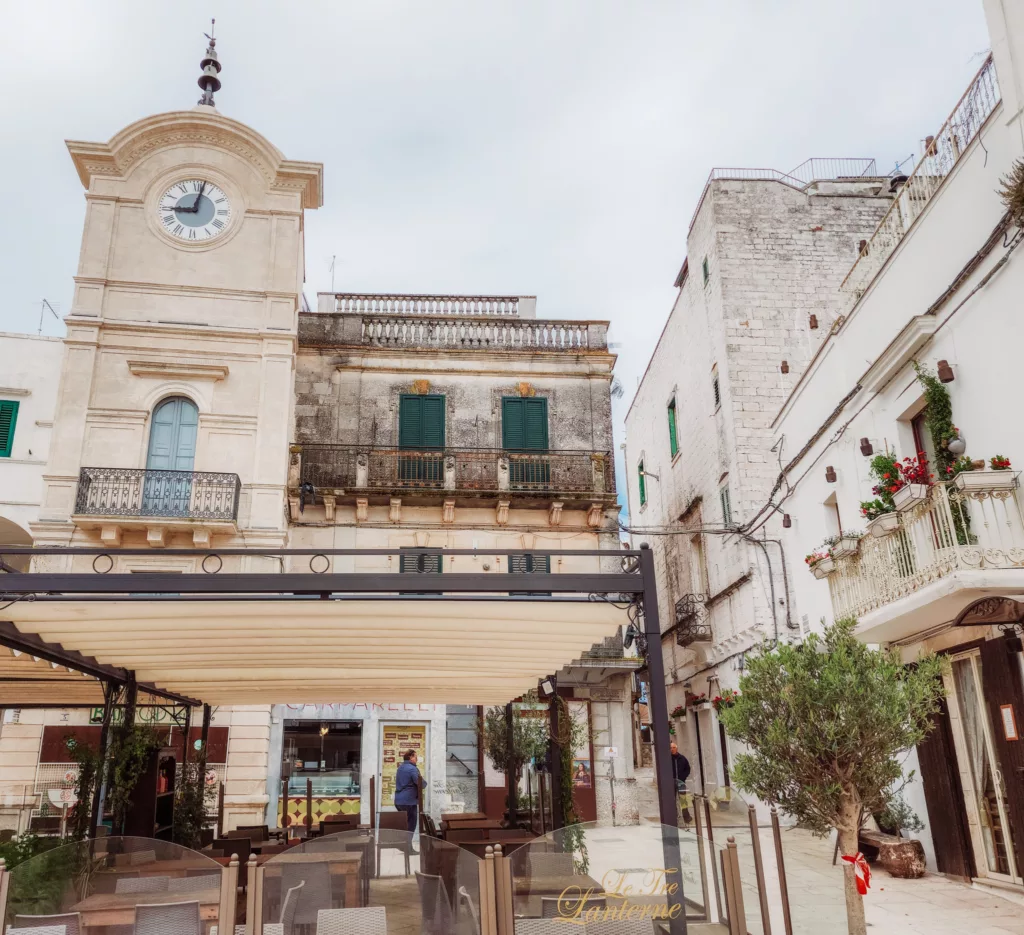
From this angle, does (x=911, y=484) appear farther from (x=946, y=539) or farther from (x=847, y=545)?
(x=847, y=545)

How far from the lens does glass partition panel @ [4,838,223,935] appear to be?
15.6ft

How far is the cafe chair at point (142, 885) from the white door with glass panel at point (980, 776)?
8161 millimetres

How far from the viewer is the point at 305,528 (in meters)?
18.9

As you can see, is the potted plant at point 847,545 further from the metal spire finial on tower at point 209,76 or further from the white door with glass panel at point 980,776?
the metal spire finial on tower at point 209,76

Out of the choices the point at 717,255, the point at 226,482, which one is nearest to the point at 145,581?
the point at 226,482

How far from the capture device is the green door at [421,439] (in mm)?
19484

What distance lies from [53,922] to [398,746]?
14.5m

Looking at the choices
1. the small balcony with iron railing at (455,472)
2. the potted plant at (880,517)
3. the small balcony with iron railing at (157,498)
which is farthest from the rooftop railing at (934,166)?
the small balcony with iron railing at (157,498)

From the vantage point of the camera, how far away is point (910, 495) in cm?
892

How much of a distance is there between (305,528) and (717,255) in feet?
37.0

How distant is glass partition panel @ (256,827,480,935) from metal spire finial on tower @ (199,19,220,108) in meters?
20.4

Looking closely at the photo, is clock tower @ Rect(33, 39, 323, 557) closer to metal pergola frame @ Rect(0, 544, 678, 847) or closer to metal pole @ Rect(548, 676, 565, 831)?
metal pole @ Rect(548, 676, 565, 831)

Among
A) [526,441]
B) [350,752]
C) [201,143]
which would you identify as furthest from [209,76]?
[350,752]

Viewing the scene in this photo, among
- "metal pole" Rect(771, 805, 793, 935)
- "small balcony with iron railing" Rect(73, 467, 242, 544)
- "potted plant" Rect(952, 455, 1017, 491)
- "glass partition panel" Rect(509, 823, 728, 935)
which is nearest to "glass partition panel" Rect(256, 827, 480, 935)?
"glass partition panel" Rect(509, 823, 728, 935)
